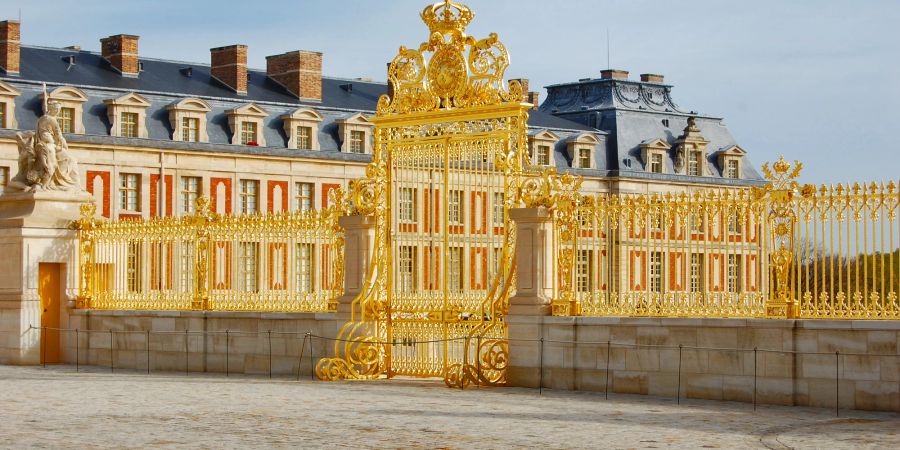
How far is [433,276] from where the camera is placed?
66.0 ft

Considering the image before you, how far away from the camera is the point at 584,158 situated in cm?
6306

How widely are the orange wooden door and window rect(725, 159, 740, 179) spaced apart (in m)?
45.6

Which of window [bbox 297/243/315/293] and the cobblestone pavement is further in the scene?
window [bbox 297/243/315/293]

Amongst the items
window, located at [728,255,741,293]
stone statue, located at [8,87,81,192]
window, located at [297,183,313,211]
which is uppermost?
window, located at [297,183,313,211]

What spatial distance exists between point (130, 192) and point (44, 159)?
29.0 meters

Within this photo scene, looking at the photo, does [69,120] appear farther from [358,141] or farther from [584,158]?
[584,158]

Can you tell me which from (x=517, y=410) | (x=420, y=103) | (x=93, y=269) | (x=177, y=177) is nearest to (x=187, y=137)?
(x=177, y=177)

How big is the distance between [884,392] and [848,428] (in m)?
1.58

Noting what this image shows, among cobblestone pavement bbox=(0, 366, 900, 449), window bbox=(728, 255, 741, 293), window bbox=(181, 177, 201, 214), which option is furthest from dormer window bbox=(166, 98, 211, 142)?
window bbox=(728, 255, 741, 293)

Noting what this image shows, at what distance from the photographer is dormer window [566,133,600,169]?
62562 millimetres

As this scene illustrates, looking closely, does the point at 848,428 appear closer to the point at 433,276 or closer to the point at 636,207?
the point at 636,207

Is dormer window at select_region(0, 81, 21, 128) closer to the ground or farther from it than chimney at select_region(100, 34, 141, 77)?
closer to the ground

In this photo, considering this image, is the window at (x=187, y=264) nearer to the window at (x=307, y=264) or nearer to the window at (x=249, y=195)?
the window at (x=307, y=264)

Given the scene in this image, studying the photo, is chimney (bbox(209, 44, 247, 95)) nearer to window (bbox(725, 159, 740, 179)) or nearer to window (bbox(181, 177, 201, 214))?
window (bbox(181, 177, 201, 214))
